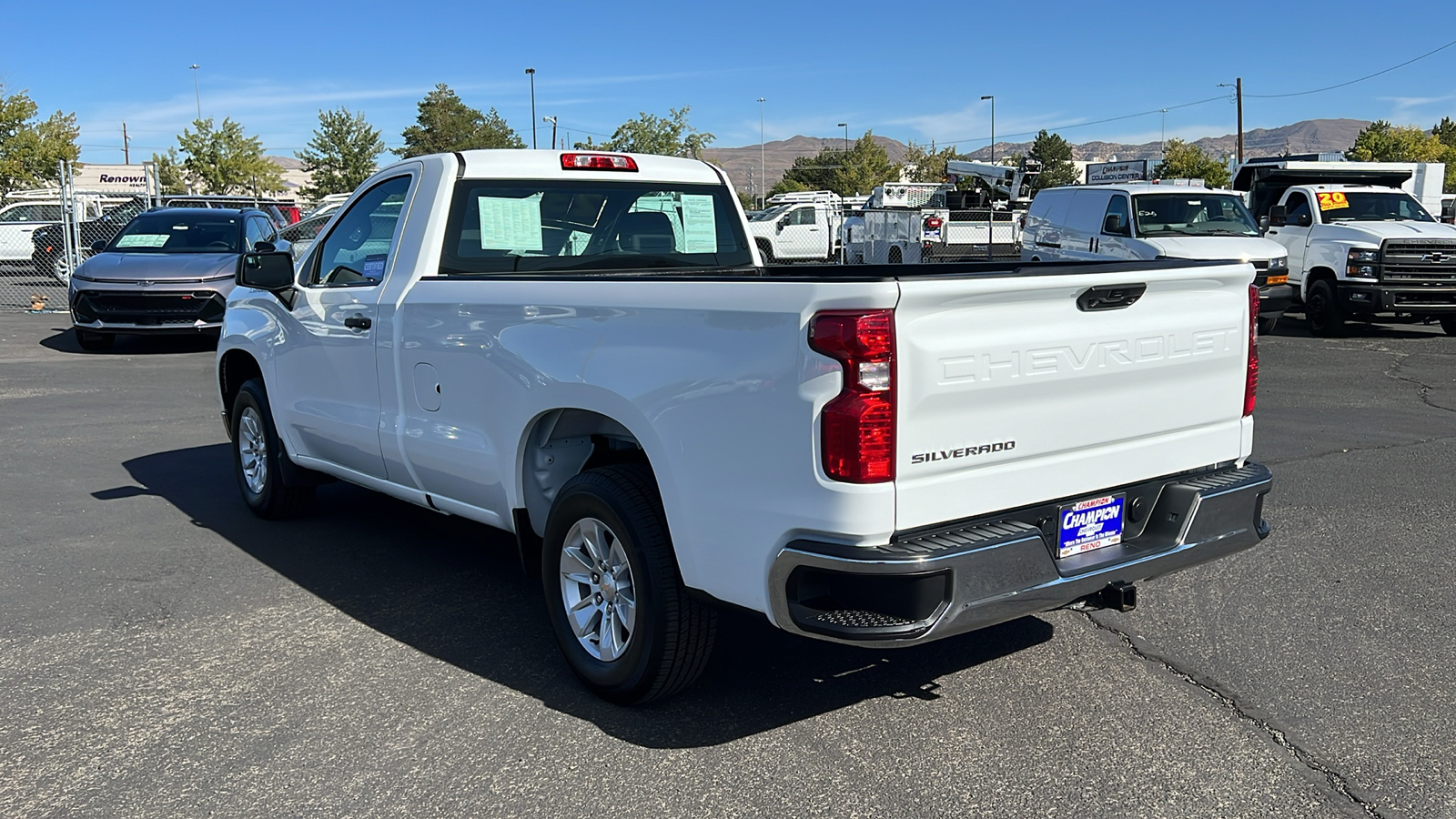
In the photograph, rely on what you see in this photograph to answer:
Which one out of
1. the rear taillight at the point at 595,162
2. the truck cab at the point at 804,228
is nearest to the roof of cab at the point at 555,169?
the rear taillight at the point at 595,162

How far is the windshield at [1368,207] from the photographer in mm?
17328

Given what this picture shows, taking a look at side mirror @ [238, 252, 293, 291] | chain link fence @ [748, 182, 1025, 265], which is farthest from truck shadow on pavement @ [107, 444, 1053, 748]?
chain link fence @ [748, 182, 1025, 265]

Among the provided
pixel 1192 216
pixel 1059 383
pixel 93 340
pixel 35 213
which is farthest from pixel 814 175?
pixel 1059 383

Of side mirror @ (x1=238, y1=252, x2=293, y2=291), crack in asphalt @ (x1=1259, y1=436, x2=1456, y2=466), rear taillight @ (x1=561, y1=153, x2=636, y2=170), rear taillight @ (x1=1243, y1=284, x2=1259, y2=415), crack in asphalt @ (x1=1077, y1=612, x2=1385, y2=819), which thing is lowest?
crack in asphalt @ (x1=1077, y1=612, x2=1385, y2=819)

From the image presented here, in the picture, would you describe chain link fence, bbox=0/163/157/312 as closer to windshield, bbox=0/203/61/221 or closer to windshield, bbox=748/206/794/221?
windshield, bbox=0/203/61/221

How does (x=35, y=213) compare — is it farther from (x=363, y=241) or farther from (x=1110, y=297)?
(x=1110, y=297)

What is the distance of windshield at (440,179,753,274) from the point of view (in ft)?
17.3

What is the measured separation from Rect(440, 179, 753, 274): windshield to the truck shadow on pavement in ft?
4.88

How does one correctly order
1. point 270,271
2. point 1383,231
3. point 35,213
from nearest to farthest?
point 270,271 < point 1383,231 < point 35,213

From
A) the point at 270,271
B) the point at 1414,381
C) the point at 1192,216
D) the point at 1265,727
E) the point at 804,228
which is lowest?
the point at 1265,727

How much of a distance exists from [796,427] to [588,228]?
2628 millimetres

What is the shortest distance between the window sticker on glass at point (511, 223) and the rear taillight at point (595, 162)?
0.27m

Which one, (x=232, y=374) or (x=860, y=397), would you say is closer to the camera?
(x=860, y=397)

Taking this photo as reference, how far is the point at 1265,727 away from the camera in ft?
12.7
